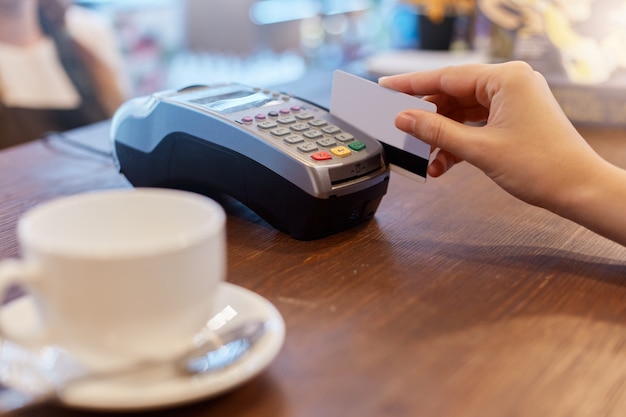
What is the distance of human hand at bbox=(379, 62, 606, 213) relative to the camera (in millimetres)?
544

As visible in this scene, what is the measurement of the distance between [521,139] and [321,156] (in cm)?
15

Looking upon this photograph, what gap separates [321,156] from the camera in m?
0.57

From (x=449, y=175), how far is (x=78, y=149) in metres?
0.44

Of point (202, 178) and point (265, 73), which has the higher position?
point (202, 178)

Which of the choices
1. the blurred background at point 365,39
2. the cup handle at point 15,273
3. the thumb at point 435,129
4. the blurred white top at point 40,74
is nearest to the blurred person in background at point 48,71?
the blurred white top at point 40,74

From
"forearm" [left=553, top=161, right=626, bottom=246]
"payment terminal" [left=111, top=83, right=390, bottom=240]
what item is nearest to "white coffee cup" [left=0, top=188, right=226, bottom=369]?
"payment terminal" [left=111, top=83, right=390, bottom=240]

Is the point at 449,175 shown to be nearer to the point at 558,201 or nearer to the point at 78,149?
the point at 558,201

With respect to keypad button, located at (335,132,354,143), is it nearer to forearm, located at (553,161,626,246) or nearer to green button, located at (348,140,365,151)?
green button, located at (348,140,365,151)

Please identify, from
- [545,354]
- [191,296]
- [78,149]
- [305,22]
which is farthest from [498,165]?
[305,22]

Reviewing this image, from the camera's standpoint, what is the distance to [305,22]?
99.4 inches

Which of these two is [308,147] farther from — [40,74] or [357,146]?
[40,74]

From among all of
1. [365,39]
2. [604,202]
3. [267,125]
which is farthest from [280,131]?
[365,39]

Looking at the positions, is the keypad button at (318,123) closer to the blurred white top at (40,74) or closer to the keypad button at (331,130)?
the keypad button at (331,130)

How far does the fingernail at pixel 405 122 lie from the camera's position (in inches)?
22.6
